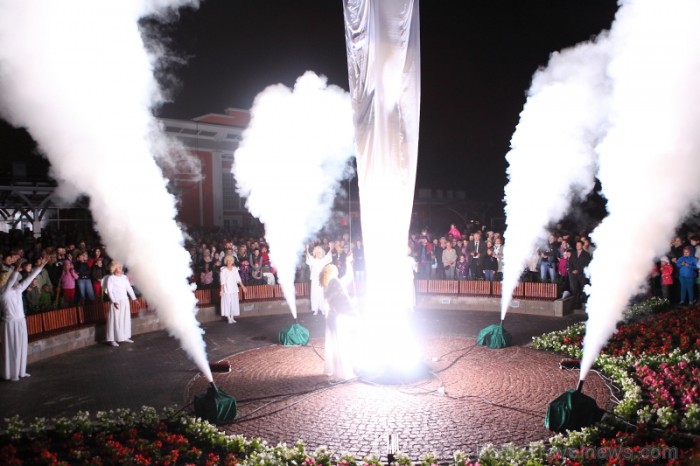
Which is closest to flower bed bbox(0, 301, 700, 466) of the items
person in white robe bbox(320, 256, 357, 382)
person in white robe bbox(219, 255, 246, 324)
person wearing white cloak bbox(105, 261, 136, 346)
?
person in white robe bbox(320, 256, 357, 382)

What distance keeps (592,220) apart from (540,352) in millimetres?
22116

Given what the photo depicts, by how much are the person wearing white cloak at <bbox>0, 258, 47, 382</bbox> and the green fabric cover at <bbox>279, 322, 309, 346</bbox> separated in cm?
572

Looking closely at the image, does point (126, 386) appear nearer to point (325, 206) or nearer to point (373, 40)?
point (373, 40)

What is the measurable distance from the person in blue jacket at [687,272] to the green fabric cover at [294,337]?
38.8 ft

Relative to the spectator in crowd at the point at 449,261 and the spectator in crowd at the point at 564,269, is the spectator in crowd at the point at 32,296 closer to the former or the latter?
the spectator in crowd at the point at 449,261

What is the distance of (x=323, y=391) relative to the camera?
32.8ft

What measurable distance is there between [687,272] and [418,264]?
917cm

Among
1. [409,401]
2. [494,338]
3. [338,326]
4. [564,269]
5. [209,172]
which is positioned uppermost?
[209,172]

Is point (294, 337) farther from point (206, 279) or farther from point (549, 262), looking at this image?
point (549, 262)

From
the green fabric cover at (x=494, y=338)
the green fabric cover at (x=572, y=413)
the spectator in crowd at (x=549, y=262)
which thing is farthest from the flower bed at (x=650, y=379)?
the spectator in crowd at (x=549, y=262)

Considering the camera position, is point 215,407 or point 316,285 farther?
point 316,285

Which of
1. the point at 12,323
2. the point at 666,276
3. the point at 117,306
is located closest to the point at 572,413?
the point at 12,323

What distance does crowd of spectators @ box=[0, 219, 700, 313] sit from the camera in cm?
1572

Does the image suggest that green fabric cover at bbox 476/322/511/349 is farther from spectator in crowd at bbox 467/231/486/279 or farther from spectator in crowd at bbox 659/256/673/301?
spectator in crowd at bbox 659/256/673/301
